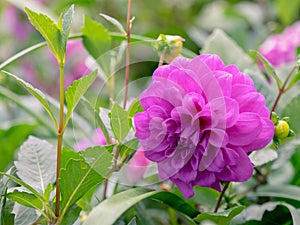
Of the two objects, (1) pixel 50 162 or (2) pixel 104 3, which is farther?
(2) pixel 104 3

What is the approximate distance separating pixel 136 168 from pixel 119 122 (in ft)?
0.34

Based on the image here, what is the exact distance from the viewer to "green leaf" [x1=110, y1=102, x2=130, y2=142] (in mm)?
506

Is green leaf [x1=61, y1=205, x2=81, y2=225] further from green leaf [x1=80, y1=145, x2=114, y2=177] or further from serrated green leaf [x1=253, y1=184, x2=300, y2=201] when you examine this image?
serrated green leaf [x1=253, y1=184, x2=300, y2=201]

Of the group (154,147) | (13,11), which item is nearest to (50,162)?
(154,147)

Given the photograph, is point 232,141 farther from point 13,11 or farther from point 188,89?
point 13,11

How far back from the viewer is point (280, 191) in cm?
67

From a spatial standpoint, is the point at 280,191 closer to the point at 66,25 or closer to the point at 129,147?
the point at 129,147

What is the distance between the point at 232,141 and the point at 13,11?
2.93ft

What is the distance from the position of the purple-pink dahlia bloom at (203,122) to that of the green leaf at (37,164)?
11 centimetres

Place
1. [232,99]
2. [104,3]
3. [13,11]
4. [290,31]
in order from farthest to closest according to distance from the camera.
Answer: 1. [104,3]
2. [13,11]
3. [290,31]
4. [232,99]

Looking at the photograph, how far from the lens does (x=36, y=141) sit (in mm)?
612

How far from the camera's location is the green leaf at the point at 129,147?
0.54m

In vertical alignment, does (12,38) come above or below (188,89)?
below

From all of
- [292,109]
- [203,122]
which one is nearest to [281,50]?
[292,109]
